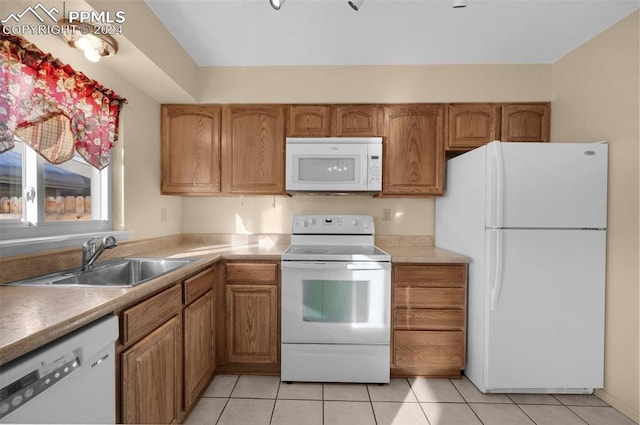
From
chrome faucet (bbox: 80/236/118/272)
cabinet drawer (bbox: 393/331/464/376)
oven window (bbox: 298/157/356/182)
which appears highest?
oven window (bbox: 298/157/356/182)

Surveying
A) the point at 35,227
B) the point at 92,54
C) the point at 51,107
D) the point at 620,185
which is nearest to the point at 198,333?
the point at 35,227

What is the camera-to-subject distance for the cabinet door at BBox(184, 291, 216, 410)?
66.7 inches

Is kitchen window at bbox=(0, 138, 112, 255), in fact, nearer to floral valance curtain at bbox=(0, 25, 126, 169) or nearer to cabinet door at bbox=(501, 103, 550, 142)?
floral valance curtain at bbox=(0, 25, 126, 169)

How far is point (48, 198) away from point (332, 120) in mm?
1932

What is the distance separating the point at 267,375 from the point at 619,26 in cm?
334

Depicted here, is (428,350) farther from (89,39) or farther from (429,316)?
(89,39)

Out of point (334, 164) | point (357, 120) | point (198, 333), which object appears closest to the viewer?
point (198, 333)

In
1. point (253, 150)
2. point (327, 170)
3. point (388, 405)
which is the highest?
point (253, 150)

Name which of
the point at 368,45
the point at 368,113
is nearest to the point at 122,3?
the point at 368,45

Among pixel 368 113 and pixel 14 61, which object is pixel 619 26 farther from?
pixel 14 61

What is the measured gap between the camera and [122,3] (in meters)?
1.57

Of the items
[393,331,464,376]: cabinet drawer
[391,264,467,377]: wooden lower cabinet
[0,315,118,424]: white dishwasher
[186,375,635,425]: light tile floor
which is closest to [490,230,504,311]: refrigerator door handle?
[391,264,467,377]: wooden lower cabinet

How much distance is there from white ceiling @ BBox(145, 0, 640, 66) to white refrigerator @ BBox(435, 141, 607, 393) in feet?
2.63

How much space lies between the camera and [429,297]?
7.07 ft
